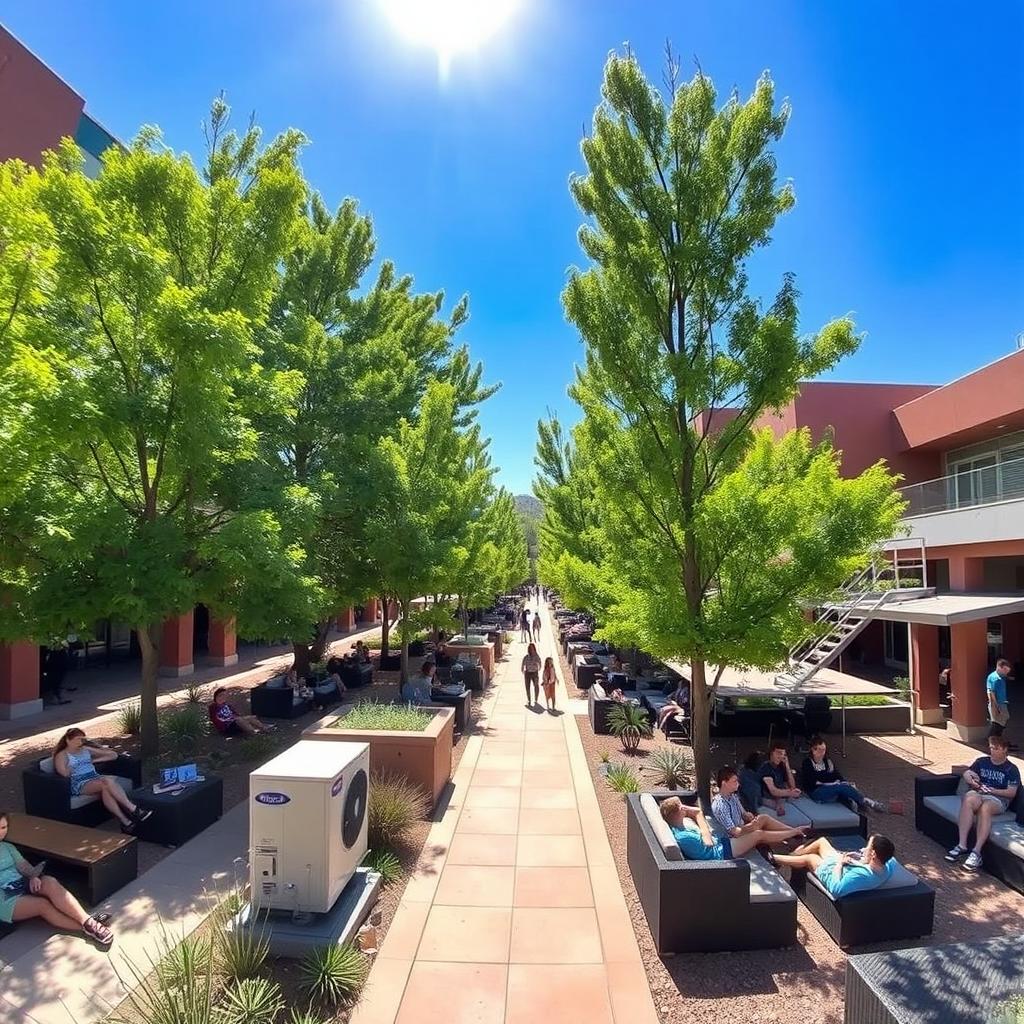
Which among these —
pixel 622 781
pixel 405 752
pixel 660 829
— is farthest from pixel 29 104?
pixel 660 829

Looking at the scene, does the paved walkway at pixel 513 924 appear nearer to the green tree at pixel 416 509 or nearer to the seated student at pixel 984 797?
the seated student at pixel 984 797

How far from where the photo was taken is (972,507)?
1378 cm

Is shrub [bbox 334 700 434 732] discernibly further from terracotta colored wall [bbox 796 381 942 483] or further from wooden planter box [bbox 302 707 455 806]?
terracotta colored wall [bbox 796 381 942 483]

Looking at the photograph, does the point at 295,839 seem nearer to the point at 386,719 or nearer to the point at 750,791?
the point at 386,719

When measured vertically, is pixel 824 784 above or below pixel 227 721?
below

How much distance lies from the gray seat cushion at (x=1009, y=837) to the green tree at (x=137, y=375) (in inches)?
378

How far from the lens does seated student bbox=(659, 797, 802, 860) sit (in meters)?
5.63

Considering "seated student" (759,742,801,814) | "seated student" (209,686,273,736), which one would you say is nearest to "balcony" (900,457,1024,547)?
"seated student" (759,742,801,814)

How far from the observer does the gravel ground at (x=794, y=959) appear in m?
4.50

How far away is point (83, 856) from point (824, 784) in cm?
842

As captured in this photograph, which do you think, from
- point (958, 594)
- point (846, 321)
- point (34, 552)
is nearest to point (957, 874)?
point (846, 321)

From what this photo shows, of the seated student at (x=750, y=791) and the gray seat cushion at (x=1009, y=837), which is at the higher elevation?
the seated student at (x=750, y=791)

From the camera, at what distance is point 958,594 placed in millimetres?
14336

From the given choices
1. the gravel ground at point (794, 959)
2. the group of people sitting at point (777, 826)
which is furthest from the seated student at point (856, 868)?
the gravel ground at point (794, 959)
